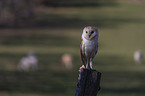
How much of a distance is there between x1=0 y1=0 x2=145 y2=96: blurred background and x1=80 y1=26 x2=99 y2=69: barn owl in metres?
8.40

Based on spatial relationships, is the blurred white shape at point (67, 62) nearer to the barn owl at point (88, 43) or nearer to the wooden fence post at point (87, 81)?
the barn owl at point (88, 43)

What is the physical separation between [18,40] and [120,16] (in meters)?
14.0

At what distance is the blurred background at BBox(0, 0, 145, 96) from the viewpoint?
14.7 metres

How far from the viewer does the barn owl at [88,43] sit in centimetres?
463

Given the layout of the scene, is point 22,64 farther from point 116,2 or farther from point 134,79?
point 116,2

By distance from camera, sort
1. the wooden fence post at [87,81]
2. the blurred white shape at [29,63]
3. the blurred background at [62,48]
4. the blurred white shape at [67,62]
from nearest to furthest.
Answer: the wooden fence post at [87,81], the blurred background at [62,48], the blurred white shape at [29,63], the blurred white shape at [67,62]

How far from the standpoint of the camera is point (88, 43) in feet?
15.7

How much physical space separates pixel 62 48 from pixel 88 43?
17.2m

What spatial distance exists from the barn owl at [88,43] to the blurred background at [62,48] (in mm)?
8404

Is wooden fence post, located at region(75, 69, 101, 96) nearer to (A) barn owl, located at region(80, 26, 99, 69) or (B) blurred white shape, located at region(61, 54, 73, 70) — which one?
(A) barn owl, located at region(80, 26, 99, 69)

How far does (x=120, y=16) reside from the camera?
36250mm

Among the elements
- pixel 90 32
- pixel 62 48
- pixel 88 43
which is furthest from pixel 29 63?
pixel 90 32

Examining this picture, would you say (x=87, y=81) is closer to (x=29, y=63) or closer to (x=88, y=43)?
(x=88, y=43)

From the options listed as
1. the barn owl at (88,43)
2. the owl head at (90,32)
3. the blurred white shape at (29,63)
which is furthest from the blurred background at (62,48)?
the owl head at (90,32)
